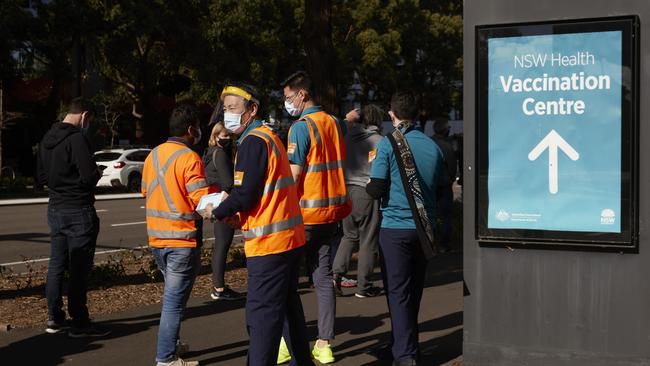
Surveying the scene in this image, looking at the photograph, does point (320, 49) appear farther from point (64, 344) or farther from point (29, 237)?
point (29, 237)

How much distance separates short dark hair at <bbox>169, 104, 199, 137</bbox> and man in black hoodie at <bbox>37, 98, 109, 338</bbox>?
114 centimetres

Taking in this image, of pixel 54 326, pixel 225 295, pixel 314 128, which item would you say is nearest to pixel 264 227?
pixel 314 128

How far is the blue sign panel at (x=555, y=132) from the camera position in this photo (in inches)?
204

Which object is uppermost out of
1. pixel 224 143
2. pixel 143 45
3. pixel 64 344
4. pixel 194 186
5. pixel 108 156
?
pixel 143 45

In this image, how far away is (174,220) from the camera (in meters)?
5.81

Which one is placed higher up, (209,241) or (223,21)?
(223,21)

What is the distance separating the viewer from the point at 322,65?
12125 millimetres

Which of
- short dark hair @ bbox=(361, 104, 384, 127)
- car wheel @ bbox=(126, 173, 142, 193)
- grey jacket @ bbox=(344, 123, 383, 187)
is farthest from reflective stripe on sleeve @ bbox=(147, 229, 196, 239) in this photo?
car wheel @ bbox=(126, 173, 142, 193)

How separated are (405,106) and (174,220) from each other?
5.67 feet

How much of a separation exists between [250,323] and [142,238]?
1138 centimetres

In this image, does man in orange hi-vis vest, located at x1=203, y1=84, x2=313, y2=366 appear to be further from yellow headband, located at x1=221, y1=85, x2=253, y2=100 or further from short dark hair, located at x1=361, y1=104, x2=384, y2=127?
short dark hair, located at x1=361, y1=104, x2=384, y2=127

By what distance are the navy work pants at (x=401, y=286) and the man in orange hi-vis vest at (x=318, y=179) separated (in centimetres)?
42

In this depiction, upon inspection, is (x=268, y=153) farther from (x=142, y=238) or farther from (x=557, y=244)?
(x=142, y=238)

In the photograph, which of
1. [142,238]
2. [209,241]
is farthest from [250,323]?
[142,238]
